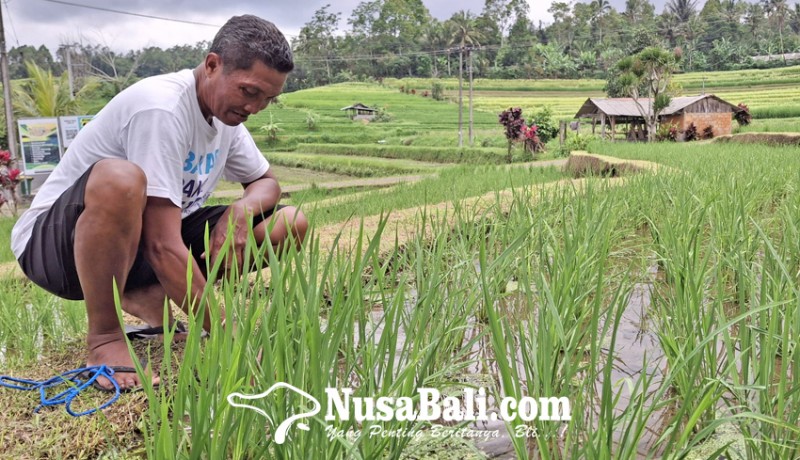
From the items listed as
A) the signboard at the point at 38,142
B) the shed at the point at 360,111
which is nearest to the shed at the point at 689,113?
the shed at the point at 360,111

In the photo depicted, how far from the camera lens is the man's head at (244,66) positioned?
140cm

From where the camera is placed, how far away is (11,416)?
4.09 feet

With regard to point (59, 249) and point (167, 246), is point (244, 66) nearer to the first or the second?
point (167, 246)

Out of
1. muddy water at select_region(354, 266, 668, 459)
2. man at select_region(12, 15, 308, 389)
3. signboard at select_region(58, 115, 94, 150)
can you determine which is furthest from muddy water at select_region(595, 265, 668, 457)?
signboard at select_region(58, 115, 94, 150)

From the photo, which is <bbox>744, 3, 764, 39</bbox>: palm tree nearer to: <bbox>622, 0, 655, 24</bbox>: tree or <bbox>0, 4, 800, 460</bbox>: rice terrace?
<bbox>622, 0, 655, 24</bbox>: tree

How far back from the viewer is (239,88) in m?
1.42

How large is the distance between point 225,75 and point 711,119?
1058 inches

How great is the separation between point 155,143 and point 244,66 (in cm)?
24

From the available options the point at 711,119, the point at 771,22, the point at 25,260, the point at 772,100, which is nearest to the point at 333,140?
the point at 711,119

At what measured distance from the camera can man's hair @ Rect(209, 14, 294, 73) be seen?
1394 mm

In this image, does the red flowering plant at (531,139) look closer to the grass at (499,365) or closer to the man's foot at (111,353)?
the grass at (499,365)

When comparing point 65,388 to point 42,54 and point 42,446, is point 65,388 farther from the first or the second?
point 42,54

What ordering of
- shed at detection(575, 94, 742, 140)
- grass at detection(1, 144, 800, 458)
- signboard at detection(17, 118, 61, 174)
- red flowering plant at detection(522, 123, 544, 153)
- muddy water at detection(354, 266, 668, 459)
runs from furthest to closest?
shed at detection(575, 94, 742, 140) → red flowering plant at detection(522, 123, 544, 153) → signboard at detection(17, 118, 61, 174) → muddy water at detection(354, 266, 668, 459) → grass at detection(1, 144, 800, 458)

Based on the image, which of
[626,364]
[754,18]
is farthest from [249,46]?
[754,18]
